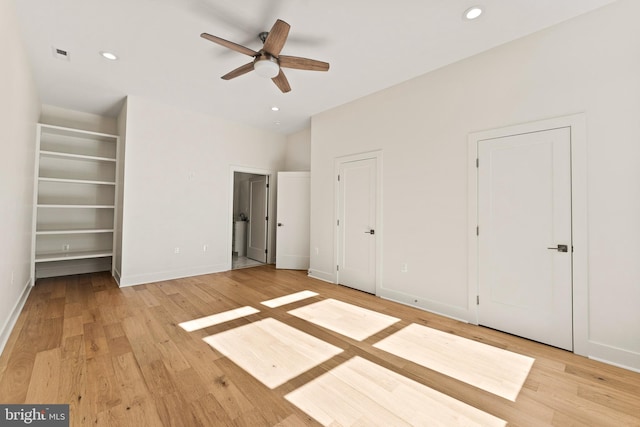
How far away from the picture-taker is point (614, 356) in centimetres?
222

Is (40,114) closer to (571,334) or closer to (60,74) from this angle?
(60,74)

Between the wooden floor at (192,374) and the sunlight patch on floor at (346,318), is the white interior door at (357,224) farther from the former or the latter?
the wooden floor at (192,374)

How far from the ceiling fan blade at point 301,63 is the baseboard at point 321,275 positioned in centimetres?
331

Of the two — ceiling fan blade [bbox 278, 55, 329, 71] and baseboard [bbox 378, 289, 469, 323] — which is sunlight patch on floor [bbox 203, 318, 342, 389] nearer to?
baseboard [bbox 378, 289, 469, 323]

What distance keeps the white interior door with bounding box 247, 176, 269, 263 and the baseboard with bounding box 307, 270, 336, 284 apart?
1.68 metres

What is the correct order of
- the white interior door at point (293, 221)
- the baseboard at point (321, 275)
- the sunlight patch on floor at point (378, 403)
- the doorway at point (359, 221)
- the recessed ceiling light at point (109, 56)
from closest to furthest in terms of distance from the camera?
1. the sunlight patch on floor at point (378, 403)
2. the recessed ceiling light at point (109, 56)
3. the doorway at point (359, 221)
4. the baseboard at point (321, 275)
5. the white interior door at point (293, 221)

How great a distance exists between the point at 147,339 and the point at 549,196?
4.15 meters

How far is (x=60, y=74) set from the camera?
3.60 m

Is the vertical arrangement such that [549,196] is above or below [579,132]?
below

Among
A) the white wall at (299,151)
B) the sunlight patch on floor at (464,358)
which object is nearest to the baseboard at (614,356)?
the sunlight patch on floor at (464,358)

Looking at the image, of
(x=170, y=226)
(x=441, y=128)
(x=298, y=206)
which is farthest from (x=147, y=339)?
(x=441, y=128)

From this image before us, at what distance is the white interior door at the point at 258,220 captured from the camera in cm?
636

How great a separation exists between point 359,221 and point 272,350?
2486 mm

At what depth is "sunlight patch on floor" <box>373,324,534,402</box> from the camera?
1977 millimetres
